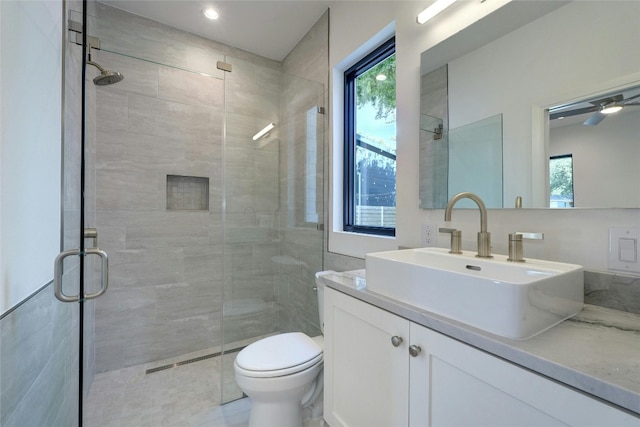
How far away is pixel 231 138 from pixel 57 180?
1124mm

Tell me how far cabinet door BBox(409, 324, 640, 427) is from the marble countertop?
2 centimetres

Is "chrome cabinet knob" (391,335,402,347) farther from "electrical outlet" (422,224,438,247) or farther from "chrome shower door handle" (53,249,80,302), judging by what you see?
"chrome shower door handle" (53,249,80,302)

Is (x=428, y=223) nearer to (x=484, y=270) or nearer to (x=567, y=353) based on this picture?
(x=484, y=270)

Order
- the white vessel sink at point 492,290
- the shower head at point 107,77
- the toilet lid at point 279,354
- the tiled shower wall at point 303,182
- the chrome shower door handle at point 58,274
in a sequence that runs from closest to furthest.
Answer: the white vessel sink at point 492,290 < the chrome shower door handle at point 58,274 < the toilet lid at point 279,354 < the shower head at point 107,77 < the tiled shower wall at point 303,182

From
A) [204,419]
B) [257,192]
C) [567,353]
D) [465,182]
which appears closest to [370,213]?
[465,182]

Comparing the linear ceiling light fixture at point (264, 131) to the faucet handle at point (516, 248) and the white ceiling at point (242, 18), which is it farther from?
the faucet handle at point (516, 248)

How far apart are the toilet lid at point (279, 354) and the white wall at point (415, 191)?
A: 632 millimetres

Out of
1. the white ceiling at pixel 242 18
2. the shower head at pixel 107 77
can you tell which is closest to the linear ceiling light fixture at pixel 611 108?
the white ceiling at pixel 242 18

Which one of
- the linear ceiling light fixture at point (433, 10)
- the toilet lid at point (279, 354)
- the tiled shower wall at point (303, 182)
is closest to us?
the linear ceiling light fixture at point (433, 10)

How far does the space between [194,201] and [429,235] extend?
6.43 ft

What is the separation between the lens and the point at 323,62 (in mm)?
2158

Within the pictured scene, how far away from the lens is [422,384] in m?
0.78

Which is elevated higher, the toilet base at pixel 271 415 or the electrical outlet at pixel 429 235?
the electrical outlet at pixel 429 235

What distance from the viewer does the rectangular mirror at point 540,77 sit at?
2.66ft
